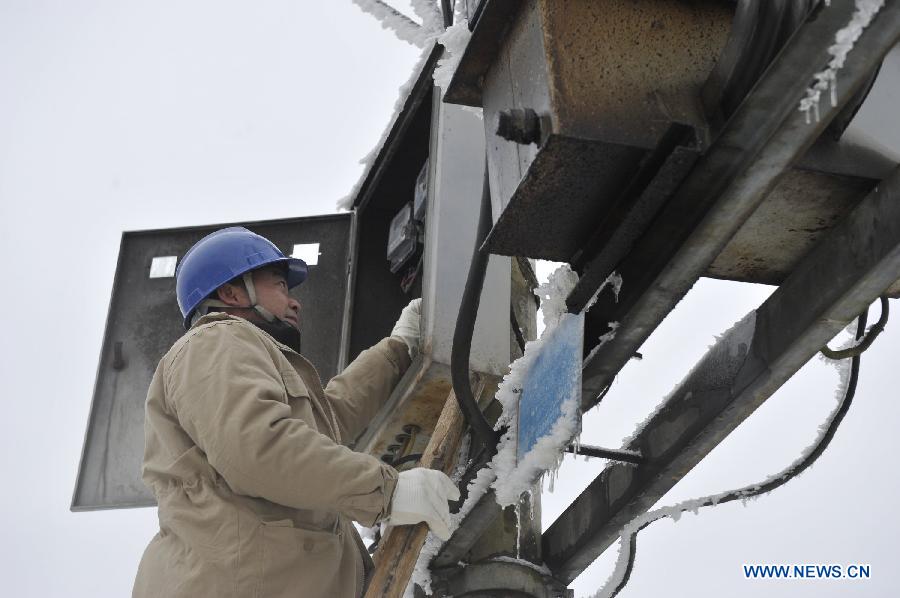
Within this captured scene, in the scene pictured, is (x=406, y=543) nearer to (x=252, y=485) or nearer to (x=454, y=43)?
(x=252, y=485)

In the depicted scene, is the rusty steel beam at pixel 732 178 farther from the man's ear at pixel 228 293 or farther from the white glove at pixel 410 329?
the man's ear at pixel 228 293

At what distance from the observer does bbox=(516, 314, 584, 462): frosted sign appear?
1.77 meters

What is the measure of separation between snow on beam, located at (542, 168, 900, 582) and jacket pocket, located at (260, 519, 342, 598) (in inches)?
28.3

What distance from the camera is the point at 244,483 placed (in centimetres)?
201

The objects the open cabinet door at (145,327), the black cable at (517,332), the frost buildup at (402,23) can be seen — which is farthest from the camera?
the open cabinet door at (145,327)

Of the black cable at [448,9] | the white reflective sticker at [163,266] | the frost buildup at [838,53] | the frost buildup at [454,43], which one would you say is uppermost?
the black cable at [448,9]

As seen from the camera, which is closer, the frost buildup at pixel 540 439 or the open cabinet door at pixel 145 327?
the frost buildup at pixel 540 439

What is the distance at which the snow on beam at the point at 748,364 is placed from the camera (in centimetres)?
Answer: 158

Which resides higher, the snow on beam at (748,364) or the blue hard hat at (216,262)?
the blue hard hat at (216,262)

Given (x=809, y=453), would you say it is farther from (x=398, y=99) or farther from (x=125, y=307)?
(x=125, y=307)

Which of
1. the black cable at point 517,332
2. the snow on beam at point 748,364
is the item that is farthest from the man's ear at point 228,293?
the snow on beam at point 748,364

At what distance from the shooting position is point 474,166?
2.82 meters

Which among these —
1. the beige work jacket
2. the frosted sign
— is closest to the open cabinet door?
the beige work jacket

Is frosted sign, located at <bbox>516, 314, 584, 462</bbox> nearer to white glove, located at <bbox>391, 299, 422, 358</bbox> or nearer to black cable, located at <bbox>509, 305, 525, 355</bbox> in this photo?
black cable, located at <bbox>509, 305, 525, 355</bbox>
